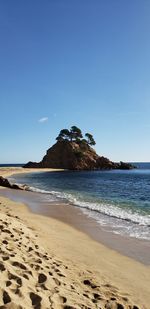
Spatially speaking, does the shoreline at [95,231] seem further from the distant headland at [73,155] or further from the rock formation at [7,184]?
the distant headland at [73,155]

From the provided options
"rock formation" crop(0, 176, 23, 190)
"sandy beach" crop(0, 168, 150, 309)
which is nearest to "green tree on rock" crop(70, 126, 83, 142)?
"rock formation" crop(0, 176, 23, 190)

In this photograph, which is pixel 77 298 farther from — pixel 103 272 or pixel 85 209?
pixel 85 209

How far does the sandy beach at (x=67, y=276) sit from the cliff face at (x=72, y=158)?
107456 millimetres

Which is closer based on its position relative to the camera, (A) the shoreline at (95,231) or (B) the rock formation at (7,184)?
(A) the shoreline at (95,231)

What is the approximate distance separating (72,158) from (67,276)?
112m

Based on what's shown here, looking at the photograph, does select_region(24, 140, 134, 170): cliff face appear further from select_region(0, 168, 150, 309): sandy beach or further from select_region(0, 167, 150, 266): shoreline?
select_region(0, 168, 150, 309): sandy beach

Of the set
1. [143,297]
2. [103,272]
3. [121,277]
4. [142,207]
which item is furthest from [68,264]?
[142,207]

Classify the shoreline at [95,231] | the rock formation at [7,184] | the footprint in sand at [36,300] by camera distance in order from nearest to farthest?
the footprint in sand at [36,300] → the shoreline at [95,231] → the rock formation at [7,184]

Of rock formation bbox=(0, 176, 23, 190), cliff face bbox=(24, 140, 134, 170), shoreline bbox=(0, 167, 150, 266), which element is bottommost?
shoreline bbox=(0, 167, 150, 266)

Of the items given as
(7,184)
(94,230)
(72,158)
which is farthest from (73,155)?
(94,230)

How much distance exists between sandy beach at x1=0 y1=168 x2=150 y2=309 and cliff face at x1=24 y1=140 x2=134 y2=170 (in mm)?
107456

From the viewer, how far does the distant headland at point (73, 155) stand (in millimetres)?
119312

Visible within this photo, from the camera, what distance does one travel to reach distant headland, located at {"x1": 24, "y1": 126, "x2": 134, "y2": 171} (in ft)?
391

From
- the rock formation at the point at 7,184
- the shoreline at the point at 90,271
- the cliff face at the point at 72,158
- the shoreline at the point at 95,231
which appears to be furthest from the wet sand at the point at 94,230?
the cliff face at the point at 72,158
